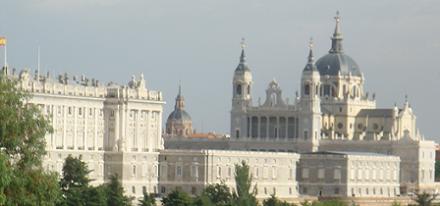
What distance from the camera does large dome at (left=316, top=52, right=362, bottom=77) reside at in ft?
630

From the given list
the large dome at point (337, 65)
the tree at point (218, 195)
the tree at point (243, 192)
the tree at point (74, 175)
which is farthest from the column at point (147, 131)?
the large dome at point (337, 65)

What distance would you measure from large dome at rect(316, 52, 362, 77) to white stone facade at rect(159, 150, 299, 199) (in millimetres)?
31014

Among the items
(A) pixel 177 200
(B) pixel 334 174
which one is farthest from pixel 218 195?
(B) pixel 334 174

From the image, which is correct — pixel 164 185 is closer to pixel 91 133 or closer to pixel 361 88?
pixel 91 133

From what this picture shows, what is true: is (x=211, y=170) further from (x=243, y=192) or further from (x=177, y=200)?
(x=177, y=200)

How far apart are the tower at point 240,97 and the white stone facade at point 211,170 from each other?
23.4 m

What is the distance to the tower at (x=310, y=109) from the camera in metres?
181

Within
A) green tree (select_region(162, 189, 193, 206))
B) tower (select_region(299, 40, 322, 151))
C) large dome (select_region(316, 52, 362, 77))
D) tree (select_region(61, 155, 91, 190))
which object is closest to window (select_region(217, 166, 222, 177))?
tower (select_region(299, 40, 322, 151))

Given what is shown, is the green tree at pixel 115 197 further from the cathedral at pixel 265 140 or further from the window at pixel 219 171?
the window at pixel 219 171

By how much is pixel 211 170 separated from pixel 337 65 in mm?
42107

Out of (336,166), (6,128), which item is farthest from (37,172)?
(336,166)

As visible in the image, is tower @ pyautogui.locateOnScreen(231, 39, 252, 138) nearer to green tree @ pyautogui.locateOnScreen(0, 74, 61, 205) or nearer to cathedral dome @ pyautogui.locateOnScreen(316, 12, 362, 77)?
cathedral dome @ pyautogui.locateOnScreen(316, 12, 362, 77)

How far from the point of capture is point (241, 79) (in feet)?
617

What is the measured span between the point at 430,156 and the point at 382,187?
11596 mm
